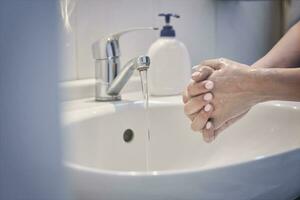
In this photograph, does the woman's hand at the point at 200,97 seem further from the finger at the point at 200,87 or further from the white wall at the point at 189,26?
the white wall at the point at 189,26

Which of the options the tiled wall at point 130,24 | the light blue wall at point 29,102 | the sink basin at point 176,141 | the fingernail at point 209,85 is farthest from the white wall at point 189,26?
the light blue wall at point 29,102

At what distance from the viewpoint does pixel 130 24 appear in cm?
82

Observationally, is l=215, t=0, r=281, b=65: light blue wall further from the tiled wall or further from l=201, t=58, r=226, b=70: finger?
l=201, t=58, r=226, b=70: finger

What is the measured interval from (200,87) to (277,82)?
0.12 metres

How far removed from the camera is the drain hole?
0.66 m

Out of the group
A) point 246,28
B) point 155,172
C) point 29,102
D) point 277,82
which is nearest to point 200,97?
point 277,82

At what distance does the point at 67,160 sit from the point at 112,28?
581 mm

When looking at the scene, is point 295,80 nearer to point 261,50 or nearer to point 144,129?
point 144,129

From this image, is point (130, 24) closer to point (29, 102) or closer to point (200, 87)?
Result: point (200, 87)

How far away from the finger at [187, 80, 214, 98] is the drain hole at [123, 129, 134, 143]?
14 cm

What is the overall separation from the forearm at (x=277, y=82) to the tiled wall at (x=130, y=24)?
0.30 metres

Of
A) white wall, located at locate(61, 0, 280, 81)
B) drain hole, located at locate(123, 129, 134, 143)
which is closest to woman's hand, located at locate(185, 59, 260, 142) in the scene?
drain hole, located at locate(123, 129, 134, 143)

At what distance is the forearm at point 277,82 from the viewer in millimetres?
518

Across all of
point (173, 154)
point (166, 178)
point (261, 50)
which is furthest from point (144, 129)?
point (261, 50)
